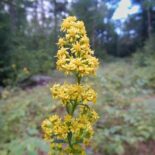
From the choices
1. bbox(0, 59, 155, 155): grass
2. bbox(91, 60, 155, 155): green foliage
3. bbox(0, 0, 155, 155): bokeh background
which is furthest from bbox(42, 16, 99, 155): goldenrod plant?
bbox(91, 60, 155, 155): green foliage

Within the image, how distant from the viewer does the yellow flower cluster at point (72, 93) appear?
1271 mm

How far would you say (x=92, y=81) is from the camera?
8.80 meters

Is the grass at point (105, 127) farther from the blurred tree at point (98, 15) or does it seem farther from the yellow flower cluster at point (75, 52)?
the blurred tree at point (98, 15)

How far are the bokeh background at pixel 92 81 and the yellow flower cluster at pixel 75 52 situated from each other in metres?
0.34

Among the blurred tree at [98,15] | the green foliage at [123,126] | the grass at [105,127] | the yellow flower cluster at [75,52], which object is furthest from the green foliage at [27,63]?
the yellow flower cluster at [75,52]

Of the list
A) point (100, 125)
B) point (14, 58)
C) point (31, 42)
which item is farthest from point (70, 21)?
point (31, 42)

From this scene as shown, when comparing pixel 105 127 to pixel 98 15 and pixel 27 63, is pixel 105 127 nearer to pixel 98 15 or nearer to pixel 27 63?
pixel 27 63

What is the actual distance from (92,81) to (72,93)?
7531 mm

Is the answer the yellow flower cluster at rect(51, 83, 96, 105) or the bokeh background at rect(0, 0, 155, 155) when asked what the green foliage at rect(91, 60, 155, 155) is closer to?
the bokeh background at rect(0, 0, 155, 155)

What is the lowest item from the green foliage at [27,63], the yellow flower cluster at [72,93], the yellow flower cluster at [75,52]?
the green foliage at [27,63]

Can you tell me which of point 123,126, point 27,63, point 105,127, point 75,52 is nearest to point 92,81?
point 105,127

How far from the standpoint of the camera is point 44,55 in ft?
50.6

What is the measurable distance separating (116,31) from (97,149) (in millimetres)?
23942

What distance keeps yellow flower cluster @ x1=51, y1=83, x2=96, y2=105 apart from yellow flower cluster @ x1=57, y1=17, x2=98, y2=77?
0.18 ft
